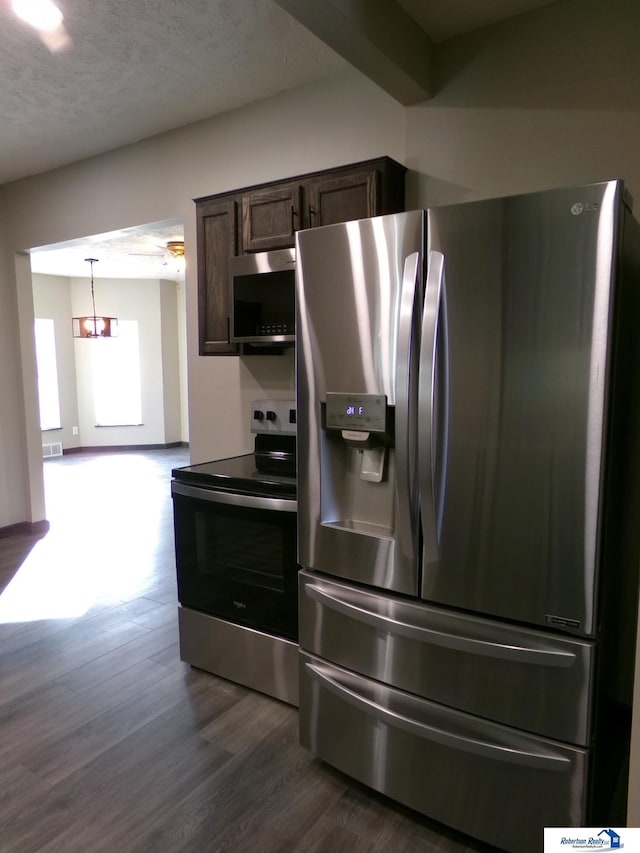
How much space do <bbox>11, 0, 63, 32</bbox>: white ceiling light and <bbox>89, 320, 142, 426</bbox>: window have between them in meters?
6.78

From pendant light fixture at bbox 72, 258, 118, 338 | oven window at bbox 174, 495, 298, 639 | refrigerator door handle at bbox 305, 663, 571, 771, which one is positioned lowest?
refrigerator door handle at bbox 305, 663, 571, 771

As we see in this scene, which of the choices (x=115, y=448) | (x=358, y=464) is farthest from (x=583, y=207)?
(x=115, y=448)

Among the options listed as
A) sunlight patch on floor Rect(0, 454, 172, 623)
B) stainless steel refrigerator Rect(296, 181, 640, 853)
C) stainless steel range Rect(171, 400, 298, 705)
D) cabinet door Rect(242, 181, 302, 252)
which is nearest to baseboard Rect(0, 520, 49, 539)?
sunlight patch on floor Rect(0, 454, 172, 623)

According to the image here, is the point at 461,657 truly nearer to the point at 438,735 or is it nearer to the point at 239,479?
the point at 438,735

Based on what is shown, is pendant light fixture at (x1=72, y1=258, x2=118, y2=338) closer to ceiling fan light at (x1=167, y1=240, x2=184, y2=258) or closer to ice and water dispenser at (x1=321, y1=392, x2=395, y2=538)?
ceiling fan light at (x1=167, y1=240, x2=184, y2=258)

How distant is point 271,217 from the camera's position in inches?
105

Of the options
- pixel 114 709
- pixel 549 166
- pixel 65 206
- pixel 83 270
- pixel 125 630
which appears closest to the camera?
pixel 549 166

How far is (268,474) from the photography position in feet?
7.73

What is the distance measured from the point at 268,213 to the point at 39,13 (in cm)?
118

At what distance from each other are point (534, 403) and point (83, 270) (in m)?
8.00

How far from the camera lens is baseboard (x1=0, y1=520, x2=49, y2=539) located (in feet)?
15.3

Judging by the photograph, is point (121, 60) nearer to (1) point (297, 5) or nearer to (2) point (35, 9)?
(2) point (35, 9)

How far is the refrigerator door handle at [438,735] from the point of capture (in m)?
1.45

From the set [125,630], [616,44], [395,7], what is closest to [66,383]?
[125,630]
